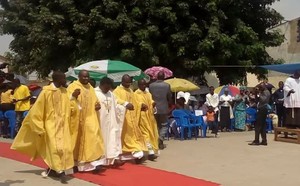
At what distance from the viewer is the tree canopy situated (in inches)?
753

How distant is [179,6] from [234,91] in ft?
13.3

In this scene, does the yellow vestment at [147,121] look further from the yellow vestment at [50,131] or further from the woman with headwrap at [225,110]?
the woman with headwrap at [225,110]

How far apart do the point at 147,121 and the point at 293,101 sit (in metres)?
5.18

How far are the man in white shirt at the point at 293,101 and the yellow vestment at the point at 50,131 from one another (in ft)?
24.1

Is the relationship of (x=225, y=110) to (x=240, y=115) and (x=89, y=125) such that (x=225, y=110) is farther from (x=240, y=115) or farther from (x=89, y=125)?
(x=89, y=125)

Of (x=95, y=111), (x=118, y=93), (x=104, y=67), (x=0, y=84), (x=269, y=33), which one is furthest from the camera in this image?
(x=269, y=33)

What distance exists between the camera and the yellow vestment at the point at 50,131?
281 inches

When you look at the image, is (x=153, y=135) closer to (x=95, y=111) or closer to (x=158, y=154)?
(x=158, y=154)

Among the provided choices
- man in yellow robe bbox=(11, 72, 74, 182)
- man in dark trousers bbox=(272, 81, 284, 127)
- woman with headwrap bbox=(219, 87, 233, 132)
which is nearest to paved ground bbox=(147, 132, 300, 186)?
man in yellow robe bbox=(11, 72, 74, 182)

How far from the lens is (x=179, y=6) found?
63.3ft

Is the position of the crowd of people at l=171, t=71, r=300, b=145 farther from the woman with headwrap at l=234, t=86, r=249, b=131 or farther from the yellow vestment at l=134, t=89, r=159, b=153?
the yellow vestment at l=134, t=89, r=159, b=153

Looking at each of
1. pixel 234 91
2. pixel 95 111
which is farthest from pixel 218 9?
pixel 95 111

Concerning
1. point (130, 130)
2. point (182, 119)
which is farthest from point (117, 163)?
point (182, 119)

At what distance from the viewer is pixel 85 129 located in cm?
769
